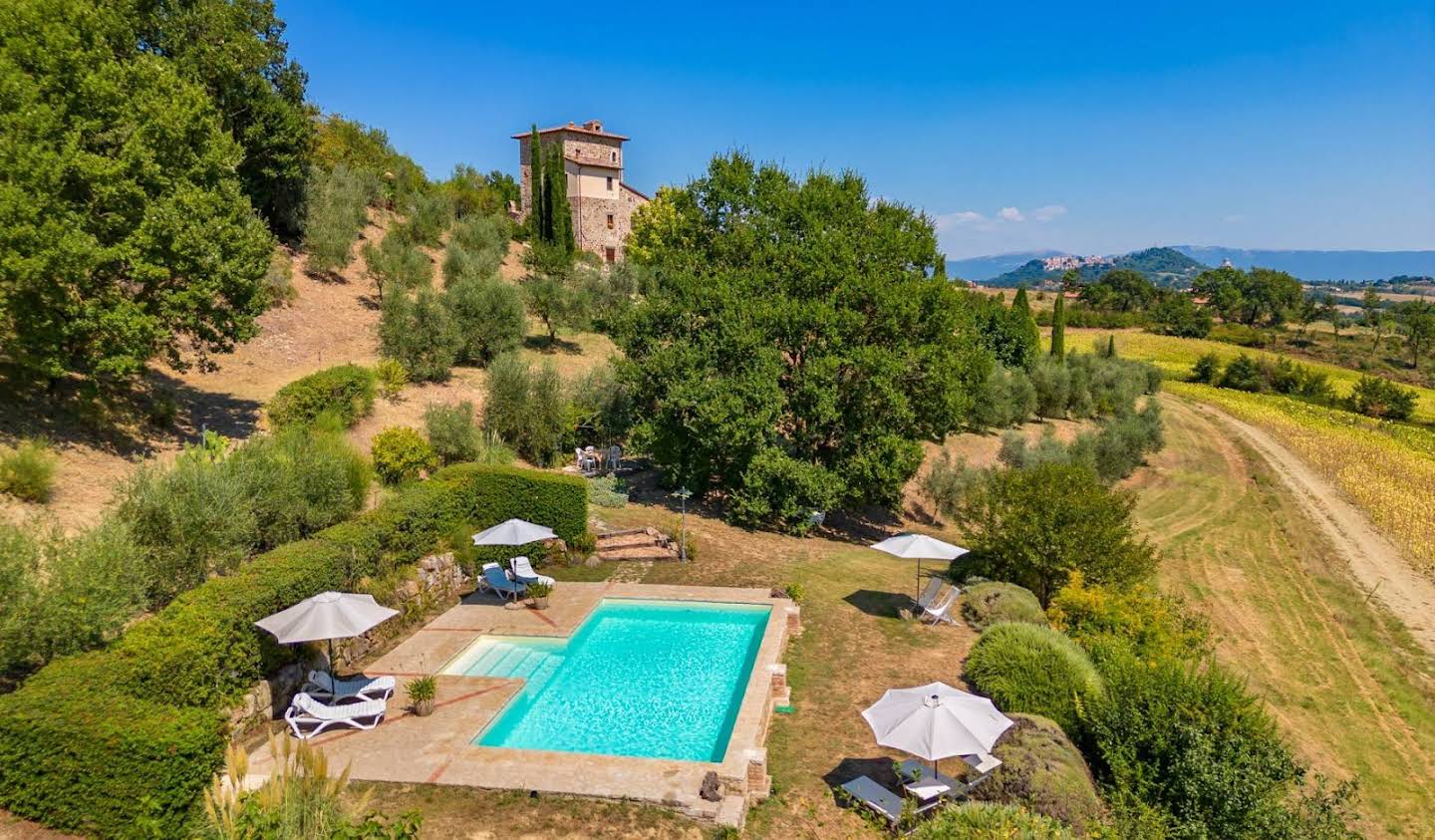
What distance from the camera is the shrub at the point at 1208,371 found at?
77.3 meters

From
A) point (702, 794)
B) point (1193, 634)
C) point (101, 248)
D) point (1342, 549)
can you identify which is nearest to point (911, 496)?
point (1193, 634)

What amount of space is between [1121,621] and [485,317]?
85.6 ft

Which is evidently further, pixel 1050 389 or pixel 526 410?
pixel 1050 389

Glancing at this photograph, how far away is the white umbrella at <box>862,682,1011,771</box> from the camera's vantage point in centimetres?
958

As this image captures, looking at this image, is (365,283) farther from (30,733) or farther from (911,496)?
(30,733)

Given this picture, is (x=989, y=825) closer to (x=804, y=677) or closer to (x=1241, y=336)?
(x=804, y=677)

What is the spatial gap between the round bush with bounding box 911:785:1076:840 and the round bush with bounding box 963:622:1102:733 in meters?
3.85

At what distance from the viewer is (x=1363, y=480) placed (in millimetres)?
41750

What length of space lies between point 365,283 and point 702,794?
35519 mm

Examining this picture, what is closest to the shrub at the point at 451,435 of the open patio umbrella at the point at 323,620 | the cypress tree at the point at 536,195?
the open patio umbrella at the point at 323,620

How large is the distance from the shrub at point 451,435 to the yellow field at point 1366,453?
1417 inches

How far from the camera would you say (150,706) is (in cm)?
920

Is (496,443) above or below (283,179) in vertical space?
below

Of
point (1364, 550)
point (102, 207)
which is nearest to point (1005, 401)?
point (1364, 550)
